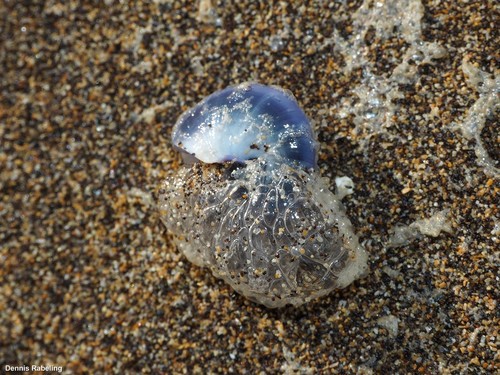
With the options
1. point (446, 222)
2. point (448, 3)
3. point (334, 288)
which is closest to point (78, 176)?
point (334, 288)


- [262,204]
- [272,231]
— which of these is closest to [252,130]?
[262,204]

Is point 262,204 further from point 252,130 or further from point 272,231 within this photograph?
point 252,130

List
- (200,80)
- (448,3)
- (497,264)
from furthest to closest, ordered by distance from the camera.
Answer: (200,80) < (448,3) < (497,264)

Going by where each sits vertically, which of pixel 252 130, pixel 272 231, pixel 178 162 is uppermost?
pixel 252 130

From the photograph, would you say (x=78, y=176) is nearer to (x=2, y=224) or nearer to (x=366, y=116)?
(x=2, y=224)

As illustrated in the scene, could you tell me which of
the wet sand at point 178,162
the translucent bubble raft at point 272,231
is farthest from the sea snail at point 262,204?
the wet sand at point 178,162

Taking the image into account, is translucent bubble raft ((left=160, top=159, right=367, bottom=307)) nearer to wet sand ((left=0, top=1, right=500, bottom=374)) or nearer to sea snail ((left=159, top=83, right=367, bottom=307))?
sea snail ((left=159, top=83, right=367, bottom=307))

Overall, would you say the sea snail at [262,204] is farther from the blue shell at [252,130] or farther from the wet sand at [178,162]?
the wet sand at [178,162]

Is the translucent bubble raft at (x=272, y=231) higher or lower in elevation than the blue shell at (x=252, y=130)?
lower
